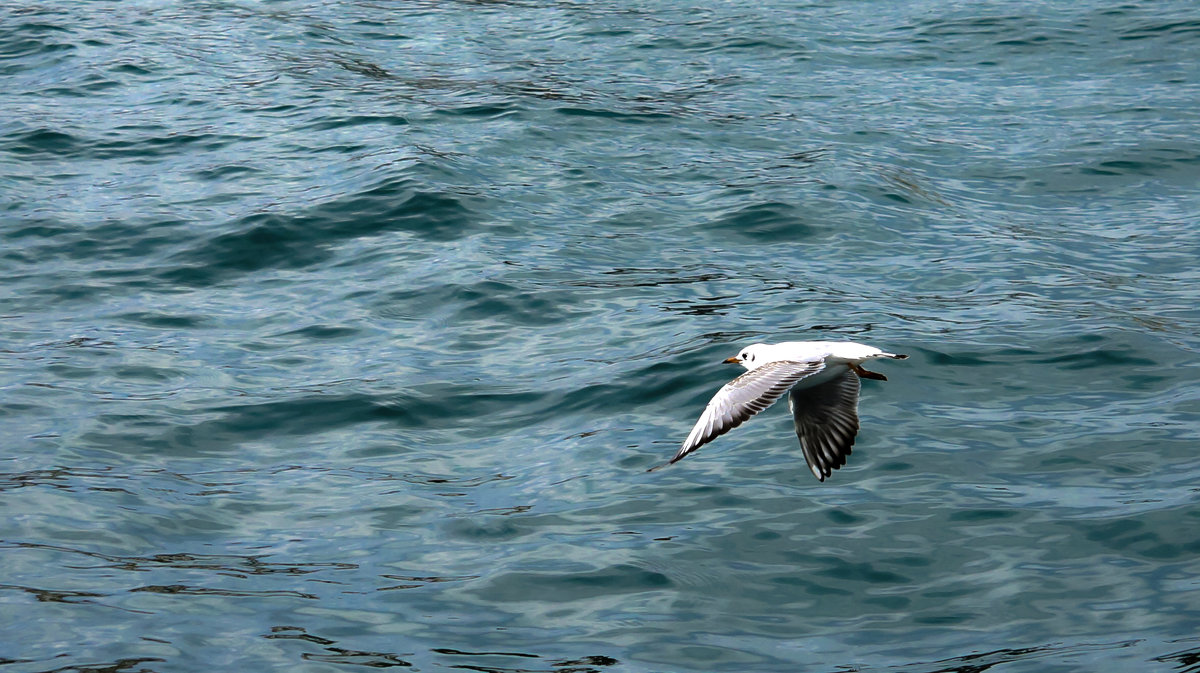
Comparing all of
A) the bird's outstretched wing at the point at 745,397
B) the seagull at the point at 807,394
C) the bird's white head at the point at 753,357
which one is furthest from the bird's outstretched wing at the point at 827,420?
the bird's outstretched wing at the point at 745,397

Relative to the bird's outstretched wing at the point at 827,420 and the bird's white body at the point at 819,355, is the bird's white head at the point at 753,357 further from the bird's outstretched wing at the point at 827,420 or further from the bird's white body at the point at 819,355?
the bird's outstretched wing at the point at 827,420

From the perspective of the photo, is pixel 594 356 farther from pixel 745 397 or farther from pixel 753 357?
pixel 745 397

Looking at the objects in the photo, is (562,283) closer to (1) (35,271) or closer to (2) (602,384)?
(2) (602,384)

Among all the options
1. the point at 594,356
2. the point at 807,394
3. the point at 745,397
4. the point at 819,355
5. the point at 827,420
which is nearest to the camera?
the point at 745,397

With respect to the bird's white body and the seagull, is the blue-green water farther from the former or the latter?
the bird's white body

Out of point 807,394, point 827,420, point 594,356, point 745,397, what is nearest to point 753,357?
point 807,394

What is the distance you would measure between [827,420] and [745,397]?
957 mm

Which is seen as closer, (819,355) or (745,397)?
(745,397)

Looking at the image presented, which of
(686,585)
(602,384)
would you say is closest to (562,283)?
(602,384)

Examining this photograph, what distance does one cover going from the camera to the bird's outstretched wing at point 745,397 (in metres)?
5.14

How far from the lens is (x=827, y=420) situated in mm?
6125

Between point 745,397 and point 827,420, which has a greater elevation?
point 745,397

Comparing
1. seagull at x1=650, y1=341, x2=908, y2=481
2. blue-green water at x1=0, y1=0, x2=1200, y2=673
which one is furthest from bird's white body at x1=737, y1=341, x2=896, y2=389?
blue-green water at x1=0, y1=0, x2=1200, y2=673

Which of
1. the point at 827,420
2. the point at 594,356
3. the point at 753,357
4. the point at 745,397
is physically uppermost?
the point at 745,397
